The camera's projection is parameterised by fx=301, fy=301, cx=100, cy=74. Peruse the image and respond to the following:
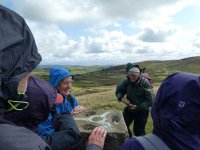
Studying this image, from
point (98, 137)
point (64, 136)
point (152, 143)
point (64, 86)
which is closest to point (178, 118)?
point (152, 143)

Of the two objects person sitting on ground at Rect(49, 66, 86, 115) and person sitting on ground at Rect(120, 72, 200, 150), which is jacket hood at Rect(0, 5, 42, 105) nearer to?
person sitting on ground at Rect(120, 72, 200, 150)

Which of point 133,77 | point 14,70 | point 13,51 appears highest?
point 13,51

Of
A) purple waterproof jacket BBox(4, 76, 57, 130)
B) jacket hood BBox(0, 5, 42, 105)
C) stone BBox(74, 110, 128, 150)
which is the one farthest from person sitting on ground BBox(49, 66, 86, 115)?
jacket hood BBox(0, 5, 42, 105)

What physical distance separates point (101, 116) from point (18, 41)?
17.8 ft

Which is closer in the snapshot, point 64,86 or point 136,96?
point 64,86

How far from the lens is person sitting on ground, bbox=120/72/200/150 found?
2877mm

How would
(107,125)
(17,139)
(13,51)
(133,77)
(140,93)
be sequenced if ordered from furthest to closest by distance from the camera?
1. (140,93)
2. (133,77)
3. (107,125)
4. (13,51)
5. (17,139)

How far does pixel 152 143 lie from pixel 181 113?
43 centimetres

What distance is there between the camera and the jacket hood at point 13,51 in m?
1.95

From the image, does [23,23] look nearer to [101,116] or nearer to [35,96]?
[35,96]

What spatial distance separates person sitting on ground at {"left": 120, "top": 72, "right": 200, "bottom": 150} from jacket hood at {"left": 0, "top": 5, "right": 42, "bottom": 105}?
4.75ft

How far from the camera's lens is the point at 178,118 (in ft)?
9.53

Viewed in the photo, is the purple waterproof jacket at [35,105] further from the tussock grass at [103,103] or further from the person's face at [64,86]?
the tussock grass at [103,103]

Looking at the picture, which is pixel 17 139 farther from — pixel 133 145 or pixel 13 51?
pixel 133 145
